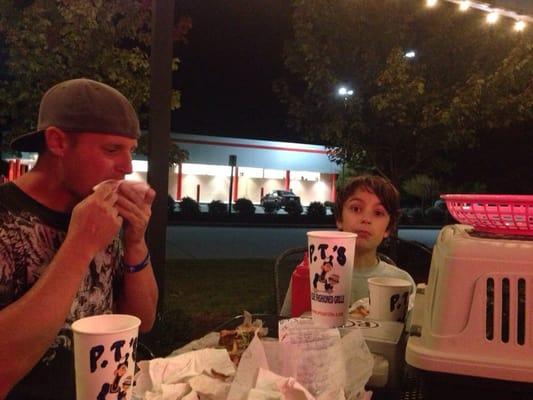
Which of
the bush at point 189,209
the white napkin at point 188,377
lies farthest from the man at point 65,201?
the bush at point 189,209

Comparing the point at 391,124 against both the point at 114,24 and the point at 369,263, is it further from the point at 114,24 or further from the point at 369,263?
the point at 369,263

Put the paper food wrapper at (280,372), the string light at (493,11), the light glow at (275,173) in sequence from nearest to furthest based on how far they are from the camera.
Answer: the paper food wrapper at (280,372), the string light at (493,11), the light glow at (275,173)

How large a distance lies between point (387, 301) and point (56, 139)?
1337 millimetres

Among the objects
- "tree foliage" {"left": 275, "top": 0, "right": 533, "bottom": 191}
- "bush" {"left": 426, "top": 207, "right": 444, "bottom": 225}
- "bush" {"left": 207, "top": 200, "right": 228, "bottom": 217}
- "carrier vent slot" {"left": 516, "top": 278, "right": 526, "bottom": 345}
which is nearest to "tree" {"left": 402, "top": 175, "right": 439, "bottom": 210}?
"bush" {"left": 426, "top": 207, "right": 444, "bottom": 225}

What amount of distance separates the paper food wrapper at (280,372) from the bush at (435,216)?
26766mm

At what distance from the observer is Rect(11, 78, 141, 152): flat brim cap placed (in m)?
1.79

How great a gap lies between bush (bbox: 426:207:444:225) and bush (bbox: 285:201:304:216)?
713 cm

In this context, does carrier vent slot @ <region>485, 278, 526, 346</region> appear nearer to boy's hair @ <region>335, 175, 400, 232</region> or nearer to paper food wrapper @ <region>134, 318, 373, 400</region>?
paper food wrapper @ <region>134, 318, 373, 400</region>

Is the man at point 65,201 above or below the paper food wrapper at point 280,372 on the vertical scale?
above

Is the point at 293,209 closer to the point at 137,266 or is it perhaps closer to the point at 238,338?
the point at 137,266

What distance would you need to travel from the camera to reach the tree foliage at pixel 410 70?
6867mm

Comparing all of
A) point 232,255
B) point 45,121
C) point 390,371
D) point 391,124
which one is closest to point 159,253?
point 45,121

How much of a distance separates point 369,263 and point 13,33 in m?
5.45

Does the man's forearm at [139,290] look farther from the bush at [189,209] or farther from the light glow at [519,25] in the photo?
Result: the bush at [189,209]
